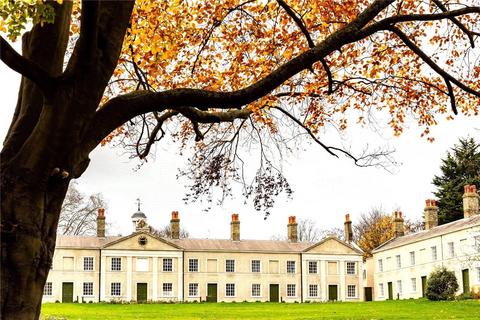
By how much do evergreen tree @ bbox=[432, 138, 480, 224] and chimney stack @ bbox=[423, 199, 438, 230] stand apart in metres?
2.28

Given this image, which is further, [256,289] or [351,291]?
[351,291]

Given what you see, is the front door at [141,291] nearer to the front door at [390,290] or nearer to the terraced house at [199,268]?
the terraced house at [199,268]

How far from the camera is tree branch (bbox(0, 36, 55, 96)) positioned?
609 centimetres

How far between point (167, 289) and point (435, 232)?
2431 centimetres

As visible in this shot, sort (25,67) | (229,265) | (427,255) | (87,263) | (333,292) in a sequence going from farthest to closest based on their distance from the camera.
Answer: (333,292)
(229,265)
(87,263)
(427,255)
(25,67)

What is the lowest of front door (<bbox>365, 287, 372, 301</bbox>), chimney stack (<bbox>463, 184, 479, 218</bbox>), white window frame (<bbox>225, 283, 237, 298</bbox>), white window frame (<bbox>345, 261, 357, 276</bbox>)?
front door (<bbox>365, 287, 372, 301</bbox>)

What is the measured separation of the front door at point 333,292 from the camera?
66125mm

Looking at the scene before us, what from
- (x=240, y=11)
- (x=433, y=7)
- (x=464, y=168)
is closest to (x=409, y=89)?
(x=433, y=7)

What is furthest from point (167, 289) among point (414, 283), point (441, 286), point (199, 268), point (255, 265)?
point (441, 286)

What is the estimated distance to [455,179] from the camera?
197 ft

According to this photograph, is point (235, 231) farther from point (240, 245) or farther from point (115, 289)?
point (115, 289)

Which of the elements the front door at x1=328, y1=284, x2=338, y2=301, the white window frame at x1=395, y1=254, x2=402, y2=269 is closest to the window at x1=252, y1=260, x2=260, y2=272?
the front door at x1=328, y1=284, x2=338, y2=301

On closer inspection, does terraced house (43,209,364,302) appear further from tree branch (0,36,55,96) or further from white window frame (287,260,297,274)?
tree branch (0,36,55,96)

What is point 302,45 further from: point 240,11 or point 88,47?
point 88,47
